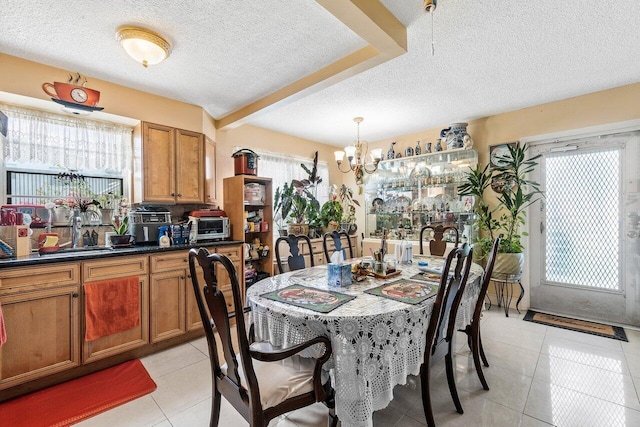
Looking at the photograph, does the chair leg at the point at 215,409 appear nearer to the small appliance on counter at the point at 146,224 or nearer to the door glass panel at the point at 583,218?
the small appliance on counter at the point at 146,224

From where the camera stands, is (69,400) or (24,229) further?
(24,229)

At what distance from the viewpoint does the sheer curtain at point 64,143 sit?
2555 mm

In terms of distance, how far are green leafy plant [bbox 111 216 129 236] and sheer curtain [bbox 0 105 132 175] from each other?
57cm

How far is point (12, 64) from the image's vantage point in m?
2.37

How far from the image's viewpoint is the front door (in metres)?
3.17

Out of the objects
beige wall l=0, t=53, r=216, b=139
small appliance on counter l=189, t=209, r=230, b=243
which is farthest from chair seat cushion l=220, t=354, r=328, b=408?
beige wall l=0, t=53, r=216, b=139

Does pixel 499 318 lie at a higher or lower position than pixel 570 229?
lower

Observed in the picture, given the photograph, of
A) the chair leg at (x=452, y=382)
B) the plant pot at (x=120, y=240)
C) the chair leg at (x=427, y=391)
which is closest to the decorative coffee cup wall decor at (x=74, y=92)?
the plant pot at (x=120, y=240)

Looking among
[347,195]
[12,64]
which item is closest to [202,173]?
[12,64]

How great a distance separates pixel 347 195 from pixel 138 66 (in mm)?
3585

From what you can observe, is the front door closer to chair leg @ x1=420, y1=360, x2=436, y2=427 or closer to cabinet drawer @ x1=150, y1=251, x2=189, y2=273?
chair leg @ x1=420, y1=360, x2=436, y2=427

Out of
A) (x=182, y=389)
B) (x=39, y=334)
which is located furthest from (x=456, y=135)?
(x=39, y=334)

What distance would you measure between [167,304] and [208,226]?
893mm

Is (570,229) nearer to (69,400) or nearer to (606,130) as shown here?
(606,130)
